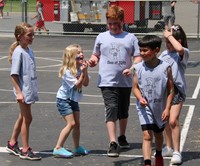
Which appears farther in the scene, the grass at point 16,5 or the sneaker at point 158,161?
the grass at point 16,5

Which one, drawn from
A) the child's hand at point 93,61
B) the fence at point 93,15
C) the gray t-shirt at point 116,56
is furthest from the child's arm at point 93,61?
the fence at point 93,15

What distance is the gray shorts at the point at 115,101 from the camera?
29.2ft

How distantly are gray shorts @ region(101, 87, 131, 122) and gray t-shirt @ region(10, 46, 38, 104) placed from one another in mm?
953

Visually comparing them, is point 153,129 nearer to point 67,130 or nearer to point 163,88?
point 163,88

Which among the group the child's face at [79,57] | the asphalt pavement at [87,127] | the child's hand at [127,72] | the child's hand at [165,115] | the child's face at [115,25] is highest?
the child's face at [115,25]

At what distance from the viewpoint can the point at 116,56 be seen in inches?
352

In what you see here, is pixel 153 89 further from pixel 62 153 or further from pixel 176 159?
pixel 62 153

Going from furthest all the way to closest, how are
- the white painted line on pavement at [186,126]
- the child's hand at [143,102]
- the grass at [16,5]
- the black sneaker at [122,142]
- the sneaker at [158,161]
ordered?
the grass at [16,5] < the white painted line on pavement at [186,126] < the black sneaker at [122,142] < the sneaker at [158,161] < the child's hand at [143,102]

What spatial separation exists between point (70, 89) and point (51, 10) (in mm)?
19993

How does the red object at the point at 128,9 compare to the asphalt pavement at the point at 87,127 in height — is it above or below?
above

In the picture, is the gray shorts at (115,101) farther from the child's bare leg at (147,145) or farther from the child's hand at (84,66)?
the child's bare leg at (147,145)

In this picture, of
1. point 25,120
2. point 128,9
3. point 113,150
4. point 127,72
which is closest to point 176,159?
point 113,150

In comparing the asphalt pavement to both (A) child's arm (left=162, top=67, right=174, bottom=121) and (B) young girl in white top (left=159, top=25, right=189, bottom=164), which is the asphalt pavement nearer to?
(B) young girl in white top (left=159, top=25, right=189, bottom=164)

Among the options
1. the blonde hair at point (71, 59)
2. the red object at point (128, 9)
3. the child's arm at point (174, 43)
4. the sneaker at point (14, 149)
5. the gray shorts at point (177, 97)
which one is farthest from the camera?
the red object at point (128, 9)
